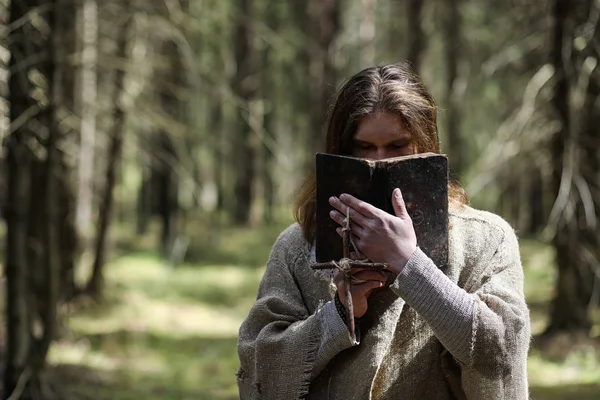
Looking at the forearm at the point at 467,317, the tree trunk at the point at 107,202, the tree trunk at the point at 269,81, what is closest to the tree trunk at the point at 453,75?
the tree trunk at the point at 107,202

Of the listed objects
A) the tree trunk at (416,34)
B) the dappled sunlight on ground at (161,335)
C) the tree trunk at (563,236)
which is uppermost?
the tree trunk at (416,34)

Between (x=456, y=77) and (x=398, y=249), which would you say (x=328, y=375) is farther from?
(x=456, y=77)

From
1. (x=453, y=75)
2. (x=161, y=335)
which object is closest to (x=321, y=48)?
(x=453, y=75)

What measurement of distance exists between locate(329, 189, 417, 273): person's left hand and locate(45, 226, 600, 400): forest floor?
13.6 ft

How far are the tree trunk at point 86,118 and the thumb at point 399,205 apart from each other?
5.65 meters

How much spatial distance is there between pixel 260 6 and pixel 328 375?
1924 cm

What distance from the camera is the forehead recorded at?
6.79 feet

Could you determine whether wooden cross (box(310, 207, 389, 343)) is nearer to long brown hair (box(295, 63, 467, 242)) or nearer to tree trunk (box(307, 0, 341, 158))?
long brown hair (box(295, 63, 467, 242))

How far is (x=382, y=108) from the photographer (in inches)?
81.5

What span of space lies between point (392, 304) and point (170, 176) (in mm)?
12578

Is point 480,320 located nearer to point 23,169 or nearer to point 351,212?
point 351,212

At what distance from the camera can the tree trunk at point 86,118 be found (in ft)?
26.3

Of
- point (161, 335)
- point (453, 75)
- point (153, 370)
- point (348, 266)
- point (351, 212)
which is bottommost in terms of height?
point (161, 335)

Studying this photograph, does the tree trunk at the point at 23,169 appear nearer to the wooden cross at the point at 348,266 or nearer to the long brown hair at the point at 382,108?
the long brown hair at the point at 382,108
